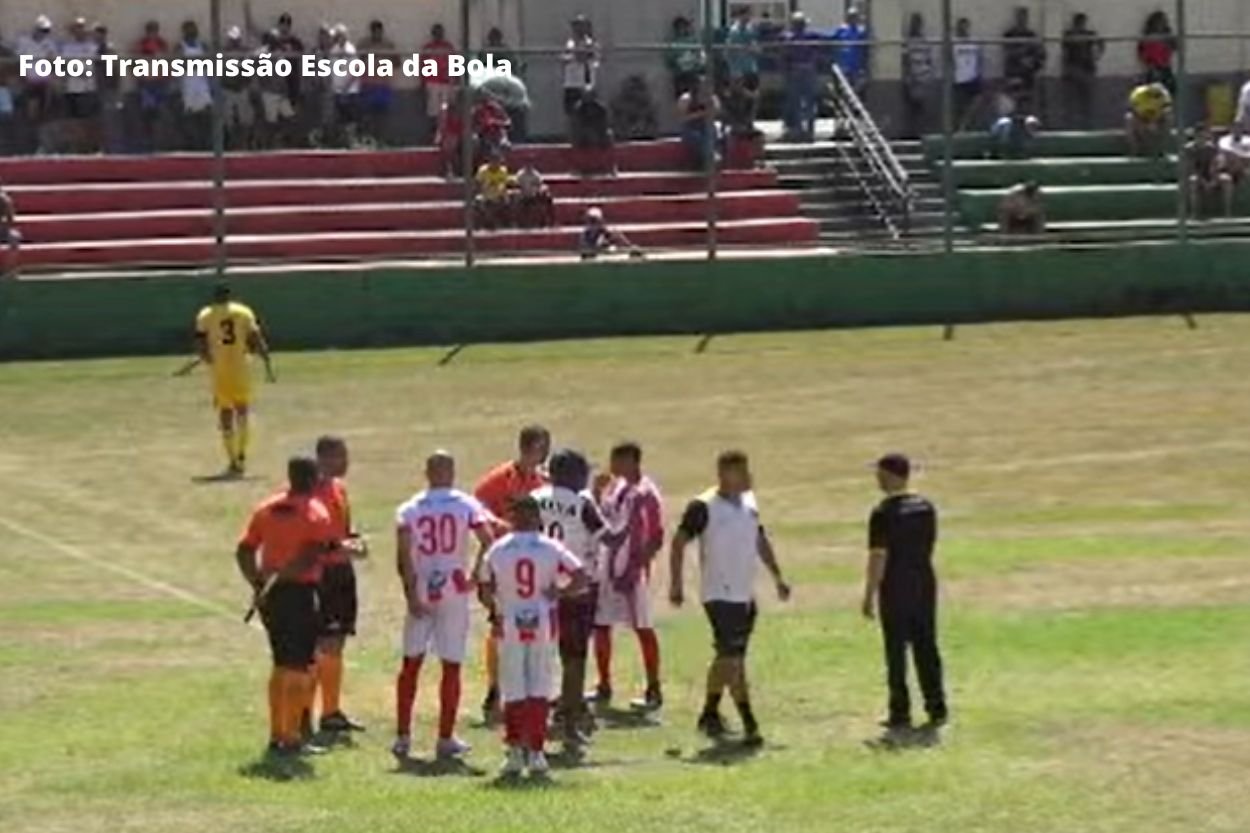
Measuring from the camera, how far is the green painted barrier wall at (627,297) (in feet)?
137

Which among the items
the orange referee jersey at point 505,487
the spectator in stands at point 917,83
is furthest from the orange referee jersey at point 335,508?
the spectator in stands at point 917,83

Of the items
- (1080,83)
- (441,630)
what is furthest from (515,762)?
(1080,83)

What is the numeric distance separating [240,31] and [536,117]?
452cm

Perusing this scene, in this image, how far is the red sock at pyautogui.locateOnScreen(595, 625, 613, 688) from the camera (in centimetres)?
2117

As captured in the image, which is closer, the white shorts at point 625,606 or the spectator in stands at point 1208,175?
the white shorts at point 625,606

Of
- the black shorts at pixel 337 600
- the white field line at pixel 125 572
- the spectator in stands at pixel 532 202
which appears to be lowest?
the white field line at pixel 125 572

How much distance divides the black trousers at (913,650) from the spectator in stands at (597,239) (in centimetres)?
2334

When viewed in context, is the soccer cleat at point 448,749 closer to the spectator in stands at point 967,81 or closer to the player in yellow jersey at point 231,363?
the player in yellow jersey at point 231,363

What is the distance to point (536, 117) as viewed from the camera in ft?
149

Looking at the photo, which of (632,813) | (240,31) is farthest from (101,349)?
(632,813)

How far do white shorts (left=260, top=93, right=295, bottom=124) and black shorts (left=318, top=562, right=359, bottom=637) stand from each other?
Result: 2464 centimetres

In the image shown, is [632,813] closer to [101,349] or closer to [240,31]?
[101,349]

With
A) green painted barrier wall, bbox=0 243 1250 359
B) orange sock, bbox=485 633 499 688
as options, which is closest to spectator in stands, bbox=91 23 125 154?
green painted barrier wall, bbox=0 243 1250 359

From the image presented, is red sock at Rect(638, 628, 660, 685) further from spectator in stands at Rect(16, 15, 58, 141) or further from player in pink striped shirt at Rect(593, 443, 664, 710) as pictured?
spectator in stands at Rect(16, 15, 58, 141)
